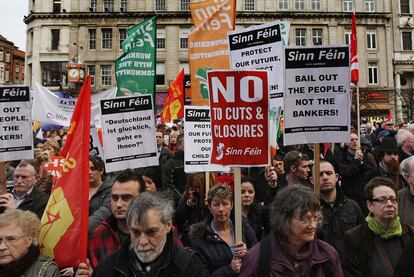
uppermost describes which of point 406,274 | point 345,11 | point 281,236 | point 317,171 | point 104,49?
point 345,11

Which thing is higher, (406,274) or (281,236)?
(281,236)

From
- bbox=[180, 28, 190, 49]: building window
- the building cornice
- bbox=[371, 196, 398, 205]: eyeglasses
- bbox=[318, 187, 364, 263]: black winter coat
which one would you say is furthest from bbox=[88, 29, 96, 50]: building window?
bbox=[371, 196, 398, 205]: eyeglasses

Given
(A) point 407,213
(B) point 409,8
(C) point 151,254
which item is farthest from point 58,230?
(B) point 409,8

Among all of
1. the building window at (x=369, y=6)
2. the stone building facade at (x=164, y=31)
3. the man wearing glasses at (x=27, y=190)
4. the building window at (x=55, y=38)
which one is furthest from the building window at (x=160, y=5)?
the man wearing glasses at (x=27, y=190)

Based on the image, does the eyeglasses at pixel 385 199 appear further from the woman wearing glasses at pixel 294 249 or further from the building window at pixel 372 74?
the building window at pixel 372 74

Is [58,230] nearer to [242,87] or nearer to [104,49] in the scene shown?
[242,87]

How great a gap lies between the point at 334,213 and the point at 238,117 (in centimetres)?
147

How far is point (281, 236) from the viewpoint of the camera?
3.05m

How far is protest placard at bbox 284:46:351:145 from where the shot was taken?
473 cm

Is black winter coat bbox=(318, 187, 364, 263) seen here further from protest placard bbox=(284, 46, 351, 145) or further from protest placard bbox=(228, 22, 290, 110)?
protest placard bbox=(228, 22, 290, 110)

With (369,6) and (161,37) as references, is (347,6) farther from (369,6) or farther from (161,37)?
(161,37)

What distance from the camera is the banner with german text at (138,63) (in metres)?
8.98

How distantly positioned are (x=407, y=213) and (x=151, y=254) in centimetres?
286

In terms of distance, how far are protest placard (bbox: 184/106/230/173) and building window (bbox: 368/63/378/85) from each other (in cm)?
4130
